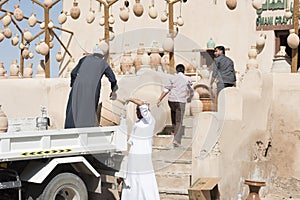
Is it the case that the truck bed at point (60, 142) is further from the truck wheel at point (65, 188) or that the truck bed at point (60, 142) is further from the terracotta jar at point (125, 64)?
the terracotta jar at point (125, 64)

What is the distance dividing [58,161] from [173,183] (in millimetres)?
1899

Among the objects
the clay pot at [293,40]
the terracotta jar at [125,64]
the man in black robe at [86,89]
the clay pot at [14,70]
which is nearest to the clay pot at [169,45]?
the terracotta jar at [125,64]

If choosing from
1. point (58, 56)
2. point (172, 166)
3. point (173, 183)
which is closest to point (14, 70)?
point (58, 56)

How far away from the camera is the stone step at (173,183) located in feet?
22.8

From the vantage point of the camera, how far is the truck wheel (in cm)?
571

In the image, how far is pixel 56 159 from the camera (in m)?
5.70

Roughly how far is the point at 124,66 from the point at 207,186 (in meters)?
4.33

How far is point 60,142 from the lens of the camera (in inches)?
225

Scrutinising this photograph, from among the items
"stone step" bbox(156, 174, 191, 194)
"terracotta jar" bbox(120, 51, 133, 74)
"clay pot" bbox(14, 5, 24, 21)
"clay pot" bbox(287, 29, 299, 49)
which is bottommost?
"stone step" bbox(156, 174, 191, 194)

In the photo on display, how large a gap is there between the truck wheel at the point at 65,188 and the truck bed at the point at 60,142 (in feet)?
0.82

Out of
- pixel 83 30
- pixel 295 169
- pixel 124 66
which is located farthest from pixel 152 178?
pixel 83 30

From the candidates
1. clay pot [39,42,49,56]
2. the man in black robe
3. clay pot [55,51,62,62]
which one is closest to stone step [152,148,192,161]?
the man in black robe

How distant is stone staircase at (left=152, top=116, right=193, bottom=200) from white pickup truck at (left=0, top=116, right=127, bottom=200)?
1127 mm

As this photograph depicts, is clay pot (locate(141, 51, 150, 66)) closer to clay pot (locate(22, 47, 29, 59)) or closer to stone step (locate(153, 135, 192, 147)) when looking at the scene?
stone step (locate(153, 135, 192, 147))
